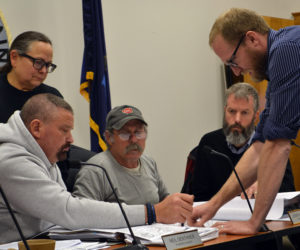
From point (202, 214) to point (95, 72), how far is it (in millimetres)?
2222

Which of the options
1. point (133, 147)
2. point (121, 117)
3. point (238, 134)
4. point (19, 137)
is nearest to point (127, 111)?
point (121, 117)

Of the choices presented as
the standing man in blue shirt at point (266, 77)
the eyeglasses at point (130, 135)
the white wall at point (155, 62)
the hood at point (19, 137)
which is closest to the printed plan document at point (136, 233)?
the standing man in blue shirt at point (266, 77)

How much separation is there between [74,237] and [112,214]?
0.64ft

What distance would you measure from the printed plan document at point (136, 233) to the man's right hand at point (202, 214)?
18 cm

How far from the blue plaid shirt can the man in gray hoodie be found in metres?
0.51

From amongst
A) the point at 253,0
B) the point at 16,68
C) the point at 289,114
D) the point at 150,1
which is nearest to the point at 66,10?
the point at 150,1

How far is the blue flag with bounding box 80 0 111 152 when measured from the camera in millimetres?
4121

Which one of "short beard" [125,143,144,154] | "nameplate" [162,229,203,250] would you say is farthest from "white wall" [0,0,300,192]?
"nameplate" [162,229,203,250]

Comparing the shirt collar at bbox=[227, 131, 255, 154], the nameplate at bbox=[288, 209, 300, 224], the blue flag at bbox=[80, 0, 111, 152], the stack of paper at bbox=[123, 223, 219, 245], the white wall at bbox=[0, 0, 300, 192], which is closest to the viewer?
the stack of paper at bbox=[123, 223, 219, 245]

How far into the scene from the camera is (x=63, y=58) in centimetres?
A: 444

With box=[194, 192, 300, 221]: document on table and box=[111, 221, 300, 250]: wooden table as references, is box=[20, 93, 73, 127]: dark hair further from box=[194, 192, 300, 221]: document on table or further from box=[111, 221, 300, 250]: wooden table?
box=[194, 192, 300, 221]: document on table

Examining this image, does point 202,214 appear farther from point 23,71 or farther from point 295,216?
point 23,71

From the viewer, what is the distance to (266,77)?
221 cm

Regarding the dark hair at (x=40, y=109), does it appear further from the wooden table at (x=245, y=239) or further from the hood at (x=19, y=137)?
the wooden table at (x=245, y=239)
